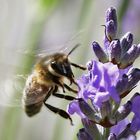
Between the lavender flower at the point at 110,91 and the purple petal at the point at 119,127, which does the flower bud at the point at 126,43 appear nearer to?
the lavender flower at the point at 110,91

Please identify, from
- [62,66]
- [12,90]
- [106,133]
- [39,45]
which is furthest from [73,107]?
[39,45]

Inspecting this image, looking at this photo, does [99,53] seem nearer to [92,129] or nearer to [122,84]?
[122,84]

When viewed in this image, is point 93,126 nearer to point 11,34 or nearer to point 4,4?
point 4,4

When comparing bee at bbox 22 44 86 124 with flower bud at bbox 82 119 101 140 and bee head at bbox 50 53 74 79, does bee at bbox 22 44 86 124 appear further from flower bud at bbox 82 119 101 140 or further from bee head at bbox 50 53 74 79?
flower bud at bbox 82 119 101 140

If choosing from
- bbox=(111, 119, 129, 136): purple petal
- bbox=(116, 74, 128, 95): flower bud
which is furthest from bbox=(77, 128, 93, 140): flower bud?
bbox=(116, 74, 128, 95): flower bud

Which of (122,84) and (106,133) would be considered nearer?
(122,84)

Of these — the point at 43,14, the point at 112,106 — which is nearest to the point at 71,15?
the point at 43,14
